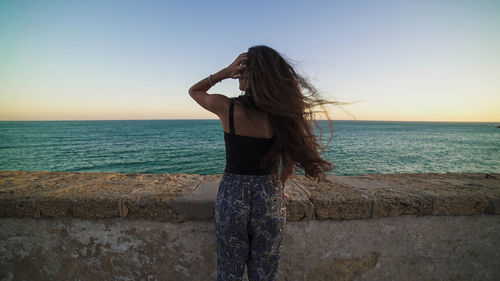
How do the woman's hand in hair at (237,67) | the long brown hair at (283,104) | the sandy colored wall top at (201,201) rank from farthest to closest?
1. the sandy colored wall top at (201,201)
2. the woman's hand in hair at (237,67)
3. the long brown hair at (283,104)

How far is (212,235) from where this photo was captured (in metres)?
1.68

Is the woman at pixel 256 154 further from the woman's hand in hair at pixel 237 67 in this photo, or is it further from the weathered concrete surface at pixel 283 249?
the weathered concrete surface at pixel 283 249

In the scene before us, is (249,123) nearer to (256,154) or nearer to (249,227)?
(256,154)

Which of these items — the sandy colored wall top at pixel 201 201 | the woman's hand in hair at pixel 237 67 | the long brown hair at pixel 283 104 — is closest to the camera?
the long brown hair at pixel 283 104

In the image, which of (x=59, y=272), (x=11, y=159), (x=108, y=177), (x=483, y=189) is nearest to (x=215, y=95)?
(x=108, y=177)

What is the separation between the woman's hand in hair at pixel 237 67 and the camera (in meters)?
1.35

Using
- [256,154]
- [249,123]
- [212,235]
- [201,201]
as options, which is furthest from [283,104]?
[212,235]

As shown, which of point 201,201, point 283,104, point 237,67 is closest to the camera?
point 283,104

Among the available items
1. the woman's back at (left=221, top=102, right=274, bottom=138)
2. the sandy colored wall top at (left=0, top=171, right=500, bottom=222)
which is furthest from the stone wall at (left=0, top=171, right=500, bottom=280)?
the woman's back at (left=221, top=102, right=274, bottom=138)

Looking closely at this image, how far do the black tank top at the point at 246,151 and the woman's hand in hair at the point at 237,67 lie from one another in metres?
0.24

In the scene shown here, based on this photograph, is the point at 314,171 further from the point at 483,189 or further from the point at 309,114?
the point at 483,189

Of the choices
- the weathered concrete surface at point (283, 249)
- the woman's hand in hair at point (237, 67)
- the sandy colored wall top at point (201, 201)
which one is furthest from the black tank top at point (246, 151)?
the weathered concrete surface at point (283, 249)

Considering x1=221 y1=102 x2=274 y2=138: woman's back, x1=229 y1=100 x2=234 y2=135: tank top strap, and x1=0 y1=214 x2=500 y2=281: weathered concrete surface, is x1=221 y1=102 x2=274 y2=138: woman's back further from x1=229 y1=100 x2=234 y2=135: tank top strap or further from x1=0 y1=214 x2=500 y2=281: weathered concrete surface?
x1=0 y1=214 x2=500 y2=281: weathered concrete surface

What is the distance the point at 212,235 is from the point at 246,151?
2.73 feet
